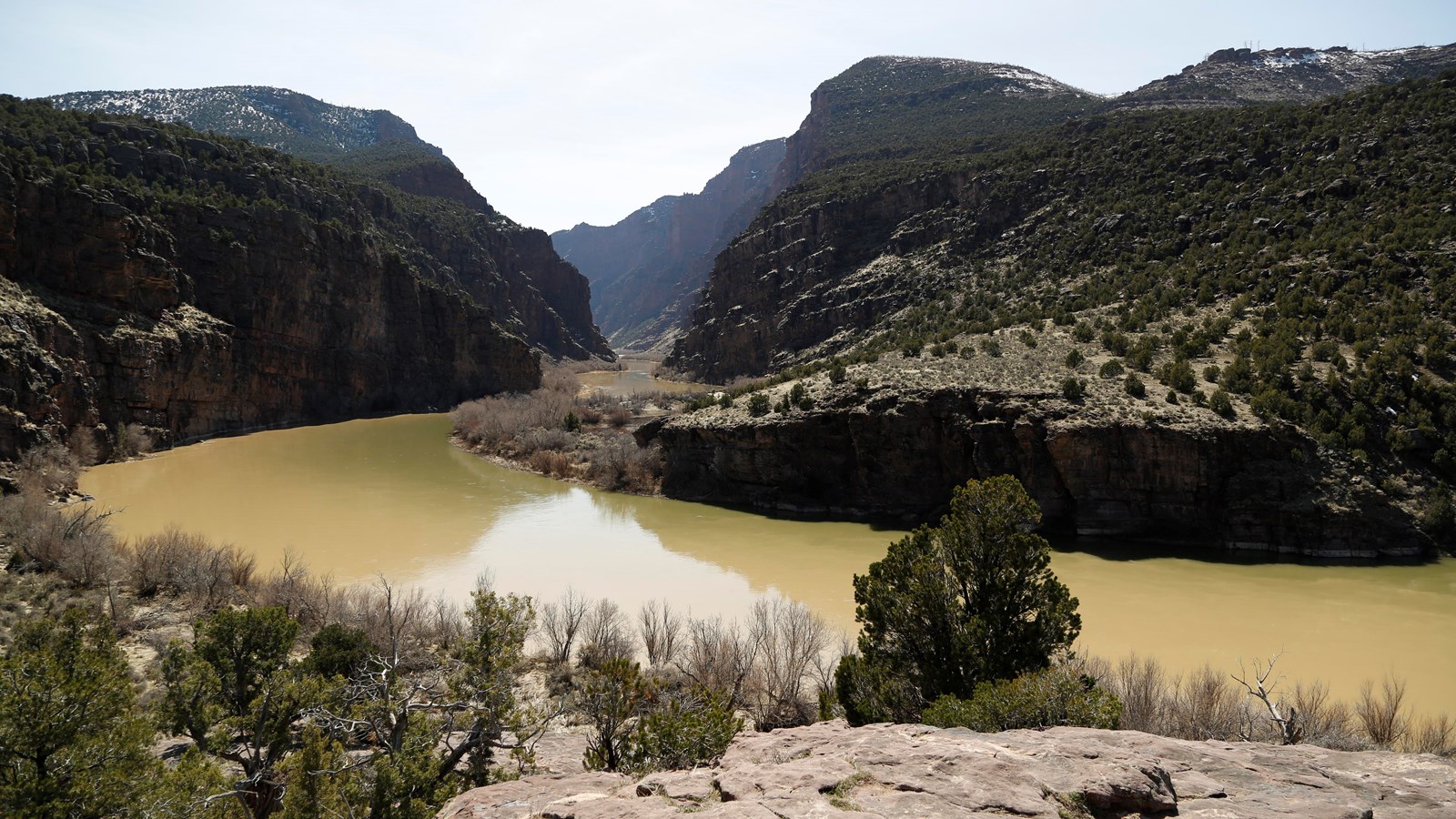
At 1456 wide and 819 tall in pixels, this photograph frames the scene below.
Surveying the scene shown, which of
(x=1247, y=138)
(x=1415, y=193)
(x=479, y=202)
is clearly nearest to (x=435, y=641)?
(x=1415, y=193)

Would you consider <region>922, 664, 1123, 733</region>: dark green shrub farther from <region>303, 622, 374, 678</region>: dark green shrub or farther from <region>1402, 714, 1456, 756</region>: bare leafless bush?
<region>303, 622, 374, 678</region>: dark green shrub

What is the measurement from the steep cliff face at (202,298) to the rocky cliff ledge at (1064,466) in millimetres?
32743

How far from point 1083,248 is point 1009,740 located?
155 feet

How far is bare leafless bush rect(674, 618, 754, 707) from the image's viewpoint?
13.1 meters

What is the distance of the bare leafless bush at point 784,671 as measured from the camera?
12.2 metres

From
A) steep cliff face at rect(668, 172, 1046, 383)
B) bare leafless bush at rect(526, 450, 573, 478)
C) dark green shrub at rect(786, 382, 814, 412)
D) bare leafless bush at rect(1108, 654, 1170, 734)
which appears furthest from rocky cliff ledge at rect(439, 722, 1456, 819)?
steep cliff face at rect(668, 172, 1046, 383)

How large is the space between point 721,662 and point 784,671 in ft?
4.42

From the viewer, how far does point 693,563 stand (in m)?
25.3

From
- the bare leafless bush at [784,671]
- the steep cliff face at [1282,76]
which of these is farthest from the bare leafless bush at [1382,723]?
the steep cliff face at [1282,76]

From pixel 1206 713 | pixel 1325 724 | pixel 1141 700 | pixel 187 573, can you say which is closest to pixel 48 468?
pixel 187 573

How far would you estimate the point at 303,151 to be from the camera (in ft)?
358

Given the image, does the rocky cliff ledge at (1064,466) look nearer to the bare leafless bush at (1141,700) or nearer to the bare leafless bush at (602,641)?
the bare leafless bush at (1141,700)

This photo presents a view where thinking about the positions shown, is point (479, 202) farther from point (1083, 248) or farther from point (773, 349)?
point (1083, 248)

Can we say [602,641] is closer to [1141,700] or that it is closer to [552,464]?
[1141,700]
